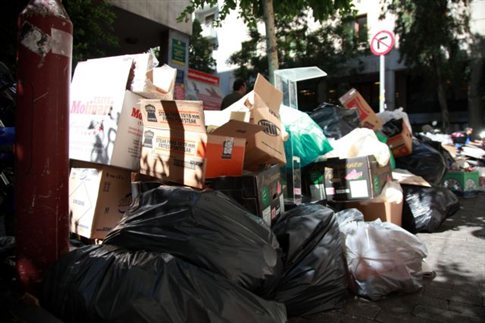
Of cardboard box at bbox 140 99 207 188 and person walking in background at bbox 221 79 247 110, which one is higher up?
person walking in background at bbox 221 79 247 110

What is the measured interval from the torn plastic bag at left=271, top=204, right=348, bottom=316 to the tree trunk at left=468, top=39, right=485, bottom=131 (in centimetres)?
1870

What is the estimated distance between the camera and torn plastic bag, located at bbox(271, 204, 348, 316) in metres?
2.12

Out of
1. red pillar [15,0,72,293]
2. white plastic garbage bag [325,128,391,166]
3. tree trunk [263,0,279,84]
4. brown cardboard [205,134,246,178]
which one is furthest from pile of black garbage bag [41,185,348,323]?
tree trunk [263,0,279,84]

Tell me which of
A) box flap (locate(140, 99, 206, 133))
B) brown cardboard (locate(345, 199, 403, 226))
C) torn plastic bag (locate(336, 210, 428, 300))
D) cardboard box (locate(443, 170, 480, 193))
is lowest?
torn plastic bag (locate(336, 210, 428, 300))

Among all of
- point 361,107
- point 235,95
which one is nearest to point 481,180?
point 361,107

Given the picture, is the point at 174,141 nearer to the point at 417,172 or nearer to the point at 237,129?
the point at 237,129

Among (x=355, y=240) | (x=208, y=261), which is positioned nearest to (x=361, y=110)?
(x=355, y=240)

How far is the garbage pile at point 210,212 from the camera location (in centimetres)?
150

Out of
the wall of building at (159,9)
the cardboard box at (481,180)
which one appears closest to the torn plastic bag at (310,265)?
the cardboard box at (481,180)

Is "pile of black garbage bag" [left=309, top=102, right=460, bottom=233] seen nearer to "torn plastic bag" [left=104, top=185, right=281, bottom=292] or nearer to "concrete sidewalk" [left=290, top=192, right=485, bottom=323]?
"concrete sidewalk" [left=290, top=192, right=485, bottom=323]

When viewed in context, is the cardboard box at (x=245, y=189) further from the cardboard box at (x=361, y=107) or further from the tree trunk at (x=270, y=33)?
the cardboard box at (x=361, y=107)

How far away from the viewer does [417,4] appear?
51.0 feet

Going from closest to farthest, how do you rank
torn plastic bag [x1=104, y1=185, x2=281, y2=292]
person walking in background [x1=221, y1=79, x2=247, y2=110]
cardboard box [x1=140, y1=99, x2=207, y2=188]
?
1. torn plastic bag [x1=104, y1=185, x2=281, y2=292]
2. cardboard box [x1=140, y1=99, x2=207, y2=188]
3. person walking in background [x1=221, y1=79, x2=247, y2=110]

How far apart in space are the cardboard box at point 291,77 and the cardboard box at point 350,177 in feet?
2.36
